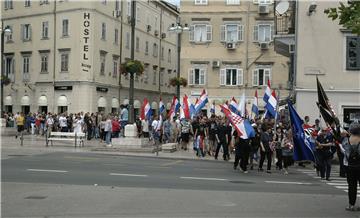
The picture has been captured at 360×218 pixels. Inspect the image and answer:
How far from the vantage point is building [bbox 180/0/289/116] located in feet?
162

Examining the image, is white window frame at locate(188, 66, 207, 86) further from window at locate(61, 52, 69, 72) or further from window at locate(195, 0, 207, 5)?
window at locate(61, 52, 69, 72)

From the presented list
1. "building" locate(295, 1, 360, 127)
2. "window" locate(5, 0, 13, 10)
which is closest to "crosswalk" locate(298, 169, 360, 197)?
"building" locate(295, 1, 360, 127)

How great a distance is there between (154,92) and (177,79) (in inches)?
931

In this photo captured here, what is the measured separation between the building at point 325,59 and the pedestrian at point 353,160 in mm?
16369

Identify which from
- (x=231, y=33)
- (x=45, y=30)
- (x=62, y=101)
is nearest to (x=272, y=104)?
(x=231, y=33)

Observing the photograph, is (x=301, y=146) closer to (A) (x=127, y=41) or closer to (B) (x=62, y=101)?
(B) (x=62, y=101)

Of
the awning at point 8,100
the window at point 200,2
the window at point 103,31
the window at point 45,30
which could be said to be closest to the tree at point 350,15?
the window at point 200,2

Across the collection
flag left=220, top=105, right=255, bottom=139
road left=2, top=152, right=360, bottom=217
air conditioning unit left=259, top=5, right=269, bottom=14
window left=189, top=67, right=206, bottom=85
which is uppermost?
air conditioning unit left=259, top=5, right=269, bottom=14

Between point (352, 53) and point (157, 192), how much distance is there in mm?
17403

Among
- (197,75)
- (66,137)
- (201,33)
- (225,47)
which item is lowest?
(66,137)

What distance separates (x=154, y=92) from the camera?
217 ft

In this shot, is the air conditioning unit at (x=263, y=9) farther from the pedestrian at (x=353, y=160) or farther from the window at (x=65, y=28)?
the pedestrian at (x=353, y=160)

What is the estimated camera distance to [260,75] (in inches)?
1944

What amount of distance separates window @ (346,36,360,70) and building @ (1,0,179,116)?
2882cm
